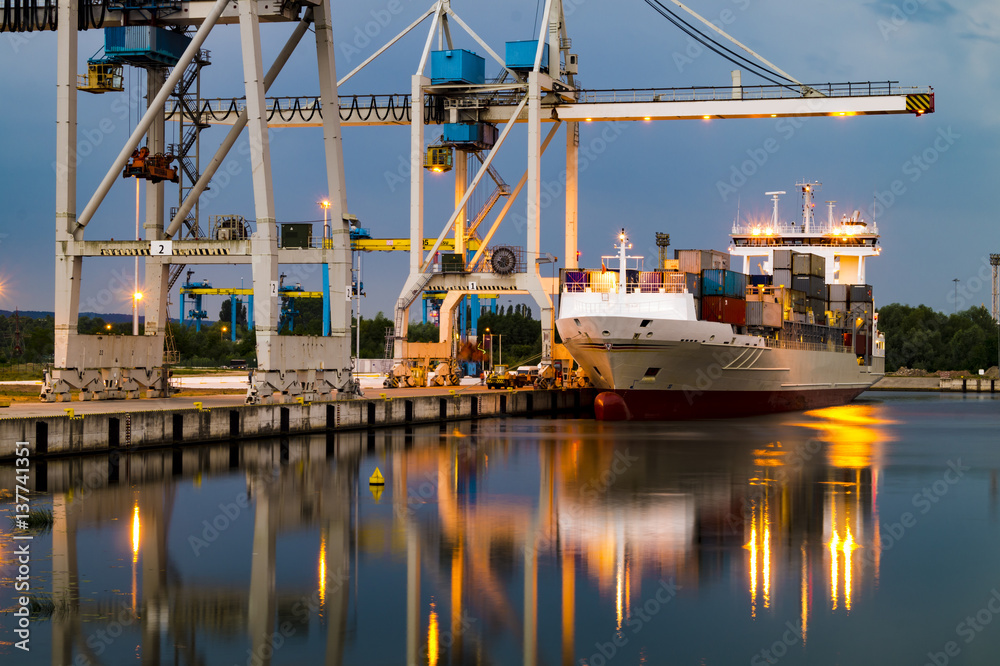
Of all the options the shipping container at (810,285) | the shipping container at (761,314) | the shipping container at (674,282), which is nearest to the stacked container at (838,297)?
the shipping container at (810,285)

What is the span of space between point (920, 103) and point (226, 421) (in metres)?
29.6

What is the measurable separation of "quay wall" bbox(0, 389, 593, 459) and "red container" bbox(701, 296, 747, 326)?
29.1 ft

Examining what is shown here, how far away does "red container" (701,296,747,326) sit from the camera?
135ft

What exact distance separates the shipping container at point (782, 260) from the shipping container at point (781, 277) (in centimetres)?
15

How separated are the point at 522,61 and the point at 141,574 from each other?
112 feet

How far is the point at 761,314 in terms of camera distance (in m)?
43.0

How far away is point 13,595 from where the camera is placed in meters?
12.3

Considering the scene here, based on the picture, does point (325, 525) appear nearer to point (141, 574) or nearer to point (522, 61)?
point (141, 574)

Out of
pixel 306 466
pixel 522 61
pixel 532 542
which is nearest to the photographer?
pixel 532 542

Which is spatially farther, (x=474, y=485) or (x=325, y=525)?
(x=474, y=485)

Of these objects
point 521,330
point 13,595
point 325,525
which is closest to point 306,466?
point 325,525

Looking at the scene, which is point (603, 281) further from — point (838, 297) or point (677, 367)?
point (838, 297)

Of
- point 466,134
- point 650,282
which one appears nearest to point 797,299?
point 650,282

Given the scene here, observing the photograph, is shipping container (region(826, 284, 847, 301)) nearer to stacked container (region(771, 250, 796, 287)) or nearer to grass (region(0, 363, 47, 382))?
stacked container (region(771, 250, 796, 287))
